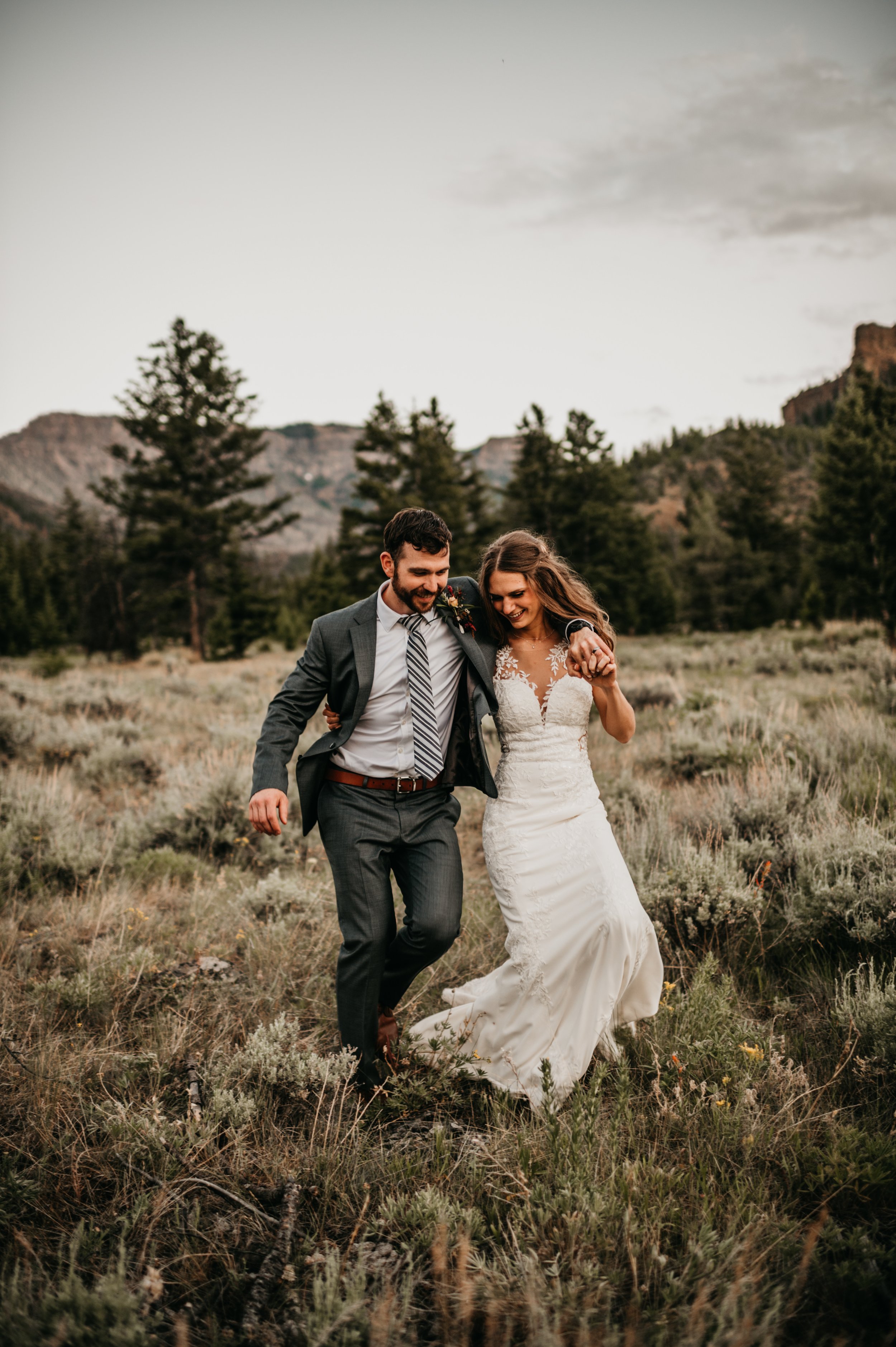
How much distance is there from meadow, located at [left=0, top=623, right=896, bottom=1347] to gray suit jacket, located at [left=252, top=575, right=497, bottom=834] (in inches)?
37.1

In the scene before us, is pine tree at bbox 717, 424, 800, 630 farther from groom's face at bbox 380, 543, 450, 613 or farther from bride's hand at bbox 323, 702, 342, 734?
bride's hand at bbox 323, 702, 342, 734

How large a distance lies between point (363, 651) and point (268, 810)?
84cm

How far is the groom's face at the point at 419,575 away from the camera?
10.3 ft

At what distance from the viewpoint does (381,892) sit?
3074 millimetres

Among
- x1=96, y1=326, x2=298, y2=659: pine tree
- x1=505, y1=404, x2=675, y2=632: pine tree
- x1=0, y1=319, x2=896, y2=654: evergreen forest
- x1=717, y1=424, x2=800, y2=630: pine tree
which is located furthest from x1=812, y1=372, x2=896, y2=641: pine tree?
x1=96, y1=326, x2=298, y2=659: pine tree

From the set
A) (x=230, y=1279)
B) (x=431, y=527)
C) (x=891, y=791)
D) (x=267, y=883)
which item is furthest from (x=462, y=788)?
(x=230, y=1279)

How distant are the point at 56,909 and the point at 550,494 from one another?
36.8 metres

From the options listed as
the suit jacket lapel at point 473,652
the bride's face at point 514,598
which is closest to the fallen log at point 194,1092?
the suit jacket lapel at point 473,652

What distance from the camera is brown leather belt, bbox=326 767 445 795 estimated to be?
3.22 metres

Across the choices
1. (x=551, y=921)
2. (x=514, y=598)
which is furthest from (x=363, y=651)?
(x=551, y=921)

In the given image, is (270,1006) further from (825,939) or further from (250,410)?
(250,410)

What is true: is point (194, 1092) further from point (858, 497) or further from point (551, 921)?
point (858, 497)

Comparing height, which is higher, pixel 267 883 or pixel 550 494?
pixel 550 494

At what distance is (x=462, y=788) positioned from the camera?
757 cm
